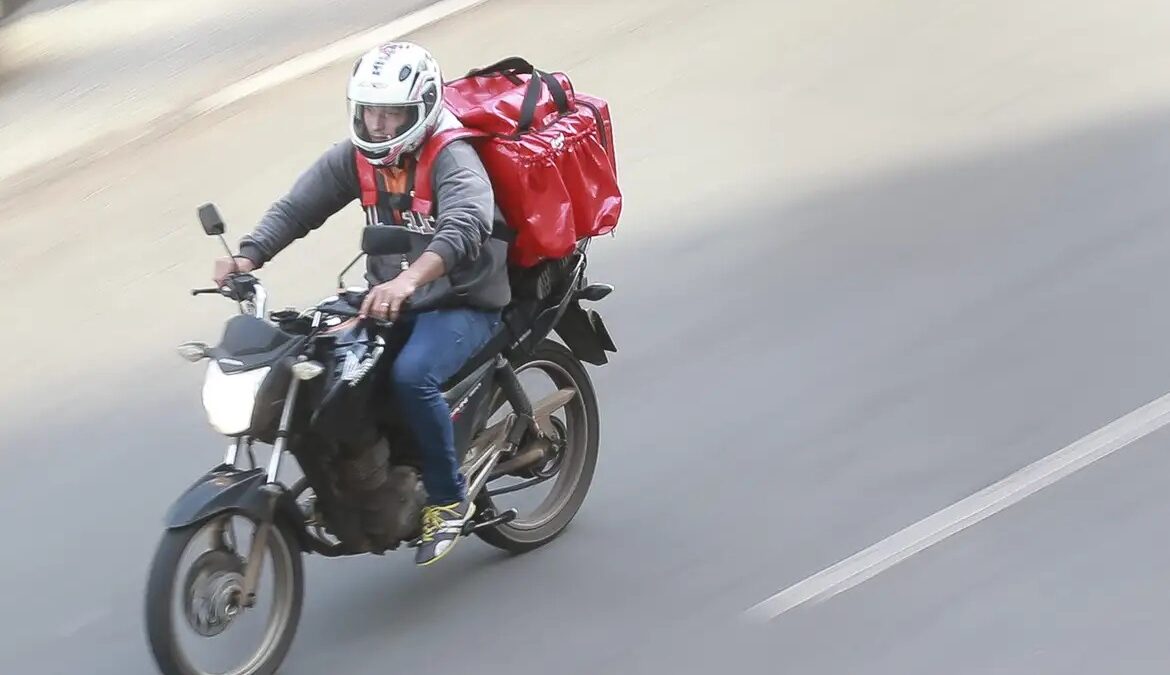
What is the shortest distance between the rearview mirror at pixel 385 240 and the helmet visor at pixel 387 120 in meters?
0.45

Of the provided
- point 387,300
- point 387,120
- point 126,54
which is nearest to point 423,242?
point 387,120

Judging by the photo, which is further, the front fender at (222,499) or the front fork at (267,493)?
the front fork at (267,493)

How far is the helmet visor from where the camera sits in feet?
18.4

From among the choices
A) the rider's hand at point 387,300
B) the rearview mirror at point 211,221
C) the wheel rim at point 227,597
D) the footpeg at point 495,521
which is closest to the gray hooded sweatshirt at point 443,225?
the rider's hand at point 387,300

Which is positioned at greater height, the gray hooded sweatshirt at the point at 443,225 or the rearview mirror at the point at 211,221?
the rearview mirror at the point at 211,221

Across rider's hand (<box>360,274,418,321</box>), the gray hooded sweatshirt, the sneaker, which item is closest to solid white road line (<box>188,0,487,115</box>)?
the gray hooded sweatshirt

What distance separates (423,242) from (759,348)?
2.76 m

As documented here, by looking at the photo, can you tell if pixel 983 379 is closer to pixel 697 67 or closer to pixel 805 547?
pixel 805 547

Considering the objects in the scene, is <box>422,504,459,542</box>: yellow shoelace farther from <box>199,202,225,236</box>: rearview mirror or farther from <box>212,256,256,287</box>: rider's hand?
<box>199,202,225,236</box>: rearview mirror

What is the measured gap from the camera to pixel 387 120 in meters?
5.62

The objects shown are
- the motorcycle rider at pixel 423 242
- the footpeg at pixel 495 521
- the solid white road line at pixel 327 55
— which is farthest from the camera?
the solid white road line at pixel 327 55

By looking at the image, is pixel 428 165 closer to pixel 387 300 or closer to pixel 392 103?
pixel 392 103

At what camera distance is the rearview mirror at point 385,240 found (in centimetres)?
527

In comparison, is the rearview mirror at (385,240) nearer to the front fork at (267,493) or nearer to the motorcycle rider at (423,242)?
the motorcycle rider at (423,242)
